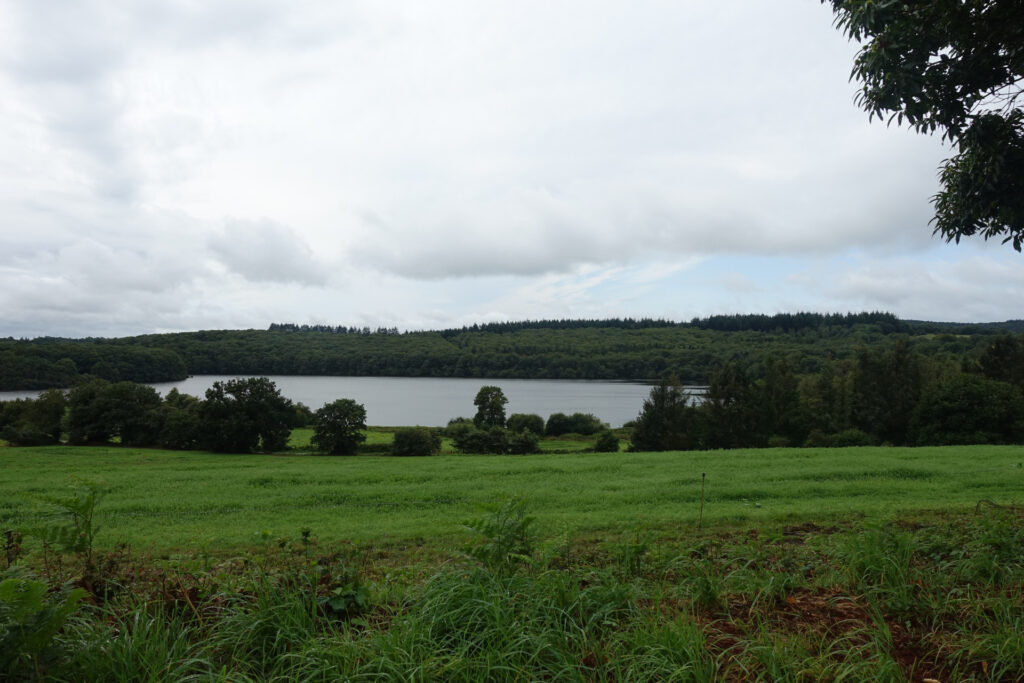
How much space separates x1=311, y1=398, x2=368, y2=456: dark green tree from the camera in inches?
1777

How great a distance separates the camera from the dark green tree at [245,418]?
1694 inches

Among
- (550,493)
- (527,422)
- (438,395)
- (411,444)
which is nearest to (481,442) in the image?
(411,444)

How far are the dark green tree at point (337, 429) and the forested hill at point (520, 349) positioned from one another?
277 feet

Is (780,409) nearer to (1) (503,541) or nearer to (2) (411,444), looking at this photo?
(2) (411,444)

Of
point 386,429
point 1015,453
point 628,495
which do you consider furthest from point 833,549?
point 386,429

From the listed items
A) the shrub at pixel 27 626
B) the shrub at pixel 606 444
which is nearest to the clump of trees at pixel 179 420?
the shrub at pixel 606 444

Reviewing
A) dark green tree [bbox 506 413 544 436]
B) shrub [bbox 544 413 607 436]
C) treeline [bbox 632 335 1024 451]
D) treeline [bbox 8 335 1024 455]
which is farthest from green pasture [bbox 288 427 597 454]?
treeline [bbox 632 335 1024 451]

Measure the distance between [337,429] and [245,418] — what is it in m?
6.89

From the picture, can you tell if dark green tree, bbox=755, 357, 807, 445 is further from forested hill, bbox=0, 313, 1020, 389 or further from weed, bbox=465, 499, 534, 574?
forested hill, bbox=0, 313, 1020, 389

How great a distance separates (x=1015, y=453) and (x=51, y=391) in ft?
204

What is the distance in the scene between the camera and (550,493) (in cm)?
1362

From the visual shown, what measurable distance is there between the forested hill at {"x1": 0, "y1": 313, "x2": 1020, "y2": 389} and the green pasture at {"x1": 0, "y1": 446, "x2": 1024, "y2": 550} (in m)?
105

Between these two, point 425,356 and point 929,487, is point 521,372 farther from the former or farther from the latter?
point 929,487

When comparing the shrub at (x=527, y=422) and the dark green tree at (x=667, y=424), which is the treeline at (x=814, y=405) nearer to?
the dark green tree at (x=667, y=424)
